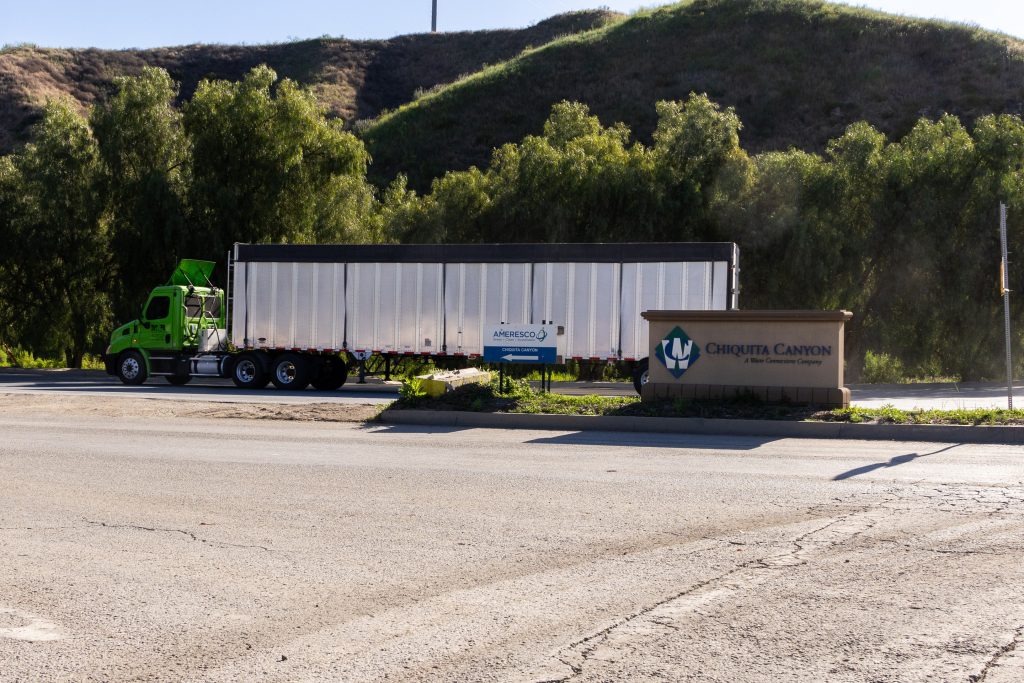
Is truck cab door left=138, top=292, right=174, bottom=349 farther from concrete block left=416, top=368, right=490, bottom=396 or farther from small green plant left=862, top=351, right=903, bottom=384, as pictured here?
small green plant left=862, top=351, right=903, bottom=384

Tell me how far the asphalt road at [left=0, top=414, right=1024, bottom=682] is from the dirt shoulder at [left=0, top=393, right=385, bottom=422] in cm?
629

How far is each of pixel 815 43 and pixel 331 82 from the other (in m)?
42.5

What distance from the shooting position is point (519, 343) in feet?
67.1

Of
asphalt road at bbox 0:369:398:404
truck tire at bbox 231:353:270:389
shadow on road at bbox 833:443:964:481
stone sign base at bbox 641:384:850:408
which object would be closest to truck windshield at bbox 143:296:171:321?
asphalt road at bbox 0:369:398:404

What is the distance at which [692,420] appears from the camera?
15969mm

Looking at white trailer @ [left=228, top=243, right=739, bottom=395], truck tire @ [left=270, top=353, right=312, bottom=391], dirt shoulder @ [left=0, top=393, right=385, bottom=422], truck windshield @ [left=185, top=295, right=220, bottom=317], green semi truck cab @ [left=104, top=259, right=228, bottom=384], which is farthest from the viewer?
truck windshield @ [left=185, top=295, right=220, bottom=317]

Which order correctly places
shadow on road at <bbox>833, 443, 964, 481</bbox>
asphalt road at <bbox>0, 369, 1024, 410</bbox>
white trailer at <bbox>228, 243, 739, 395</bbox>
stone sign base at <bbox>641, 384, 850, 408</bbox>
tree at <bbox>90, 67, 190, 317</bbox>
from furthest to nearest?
tree at <bbox>90, 67, 190, 317</bbox>, white trailer at <bbox>228, 243, 739, 395</bbox>, asphalt road at <bbox>0, 369, 1024, 410</bbox>, stone sign base at <bbox>641, 384, 850, 408</bbox>, shadow on road at <bbox>833, 443, 964, 481</bbox>

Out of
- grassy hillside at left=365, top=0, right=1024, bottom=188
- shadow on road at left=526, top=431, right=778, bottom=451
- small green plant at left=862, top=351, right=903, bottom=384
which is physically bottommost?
shadow on road at left=526, top=431, right=778, bottom=451

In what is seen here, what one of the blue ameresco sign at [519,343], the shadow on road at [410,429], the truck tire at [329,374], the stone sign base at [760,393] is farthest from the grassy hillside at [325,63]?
the stone sign base at [760,393]

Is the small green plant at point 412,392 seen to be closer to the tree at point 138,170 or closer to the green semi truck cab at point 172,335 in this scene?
the green semi truck cab at point 172,335

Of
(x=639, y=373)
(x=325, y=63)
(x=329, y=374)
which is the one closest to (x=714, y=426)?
(x=639, y=373)

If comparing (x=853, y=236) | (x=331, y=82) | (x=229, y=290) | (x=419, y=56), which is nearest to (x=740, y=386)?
(x=229, y=290)

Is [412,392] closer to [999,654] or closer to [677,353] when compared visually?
[677,353]

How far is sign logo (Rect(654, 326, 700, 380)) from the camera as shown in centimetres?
1748
